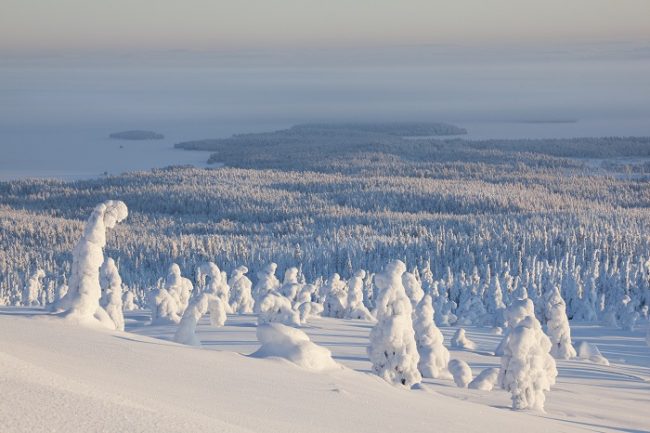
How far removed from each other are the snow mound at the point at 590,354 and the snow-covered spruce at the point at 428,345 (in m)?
6.81

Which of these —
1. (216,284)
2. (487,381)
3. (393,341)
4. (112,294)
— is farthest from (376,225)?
(393,341)

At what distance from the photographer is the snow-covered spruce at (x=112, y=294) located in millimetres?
20641

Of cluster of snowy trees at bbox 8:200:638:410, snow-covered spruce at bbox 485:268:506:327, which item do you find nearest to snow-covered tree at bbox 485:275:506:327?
snow-covered spruce at bbox 485:268:506:327

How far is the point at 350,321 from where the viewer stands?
29656 millimetres

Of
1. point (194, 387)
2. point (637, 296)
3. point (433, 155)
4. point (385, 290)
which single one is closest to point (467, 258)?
point (637, 296)

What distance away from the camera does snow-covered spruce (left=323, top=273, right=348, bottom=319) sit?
31.3 metres

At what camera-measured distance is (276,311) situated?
25.1 meters

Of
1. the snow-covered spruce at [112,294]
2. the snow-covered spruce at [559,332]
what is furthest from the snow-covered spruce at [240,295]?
the snow-covered spruce at [559,332]

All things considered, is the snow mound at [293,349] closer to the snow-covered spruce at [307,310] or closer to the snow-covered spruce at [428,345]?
the snow-covered spruce at [428,345]

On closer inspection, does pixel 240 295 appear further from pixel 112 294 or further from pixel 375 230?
pixel 375 230

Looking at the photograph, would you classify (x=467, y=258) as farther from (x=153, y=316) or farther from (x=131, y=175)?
(x=131, y=175)

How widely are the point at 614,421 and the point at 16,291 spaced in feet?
146

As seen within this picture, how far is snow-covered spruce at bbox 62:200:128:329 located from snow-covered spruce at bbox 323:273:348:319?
15.1 meters

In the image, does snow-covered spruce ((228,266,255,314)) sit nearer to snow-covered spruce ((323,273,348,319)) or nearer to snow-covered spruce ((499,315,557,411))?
snow-covered spruce ((323,273,348,319))
